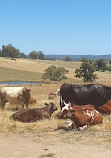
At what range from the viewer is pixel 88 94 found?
11.0 meters

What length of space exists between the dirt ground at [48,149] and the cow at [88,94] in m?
3.86

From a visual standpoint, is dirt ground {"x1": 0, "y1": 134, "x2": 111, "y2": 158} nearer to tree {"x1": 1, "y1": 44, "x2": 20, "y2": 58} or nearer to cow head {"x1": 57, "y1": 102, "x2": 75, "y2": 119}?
cow head {"x1": 57, "y1": 102, "x2": 75, "y2": 119}

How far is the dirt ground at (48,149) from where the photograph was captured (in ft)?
19.5

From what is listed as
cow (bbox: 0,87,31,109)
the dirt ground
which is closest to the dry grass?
the dirt ground

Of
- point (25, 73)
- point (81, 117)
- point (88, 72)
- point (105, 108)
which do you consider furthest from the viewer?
point (25, 73)

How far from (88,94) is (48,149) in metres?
5.11

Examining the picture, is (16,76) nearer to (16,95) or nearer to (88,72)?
(88,72)

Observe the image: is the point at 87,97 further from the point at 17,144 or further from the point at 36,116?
the point at 17,144

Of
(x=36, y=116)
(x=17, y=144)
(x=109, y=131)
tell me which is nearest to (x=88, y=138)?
(x=109, y=131)

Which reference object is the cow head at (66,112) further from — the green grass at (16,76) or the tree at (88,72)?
the tree at (88,72)

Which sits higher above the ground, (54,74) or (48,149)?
(48,149)

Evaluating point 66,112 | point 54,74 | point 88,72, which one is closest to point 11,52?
point 54,74

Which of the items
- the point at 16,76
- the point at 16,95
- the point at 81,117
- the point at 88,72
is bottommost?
the point at 16,76

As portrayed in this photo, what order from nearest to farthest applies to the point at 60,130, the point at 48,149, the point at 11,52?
the point at 48,149 → the point at 60,130 → the point at 11,52
